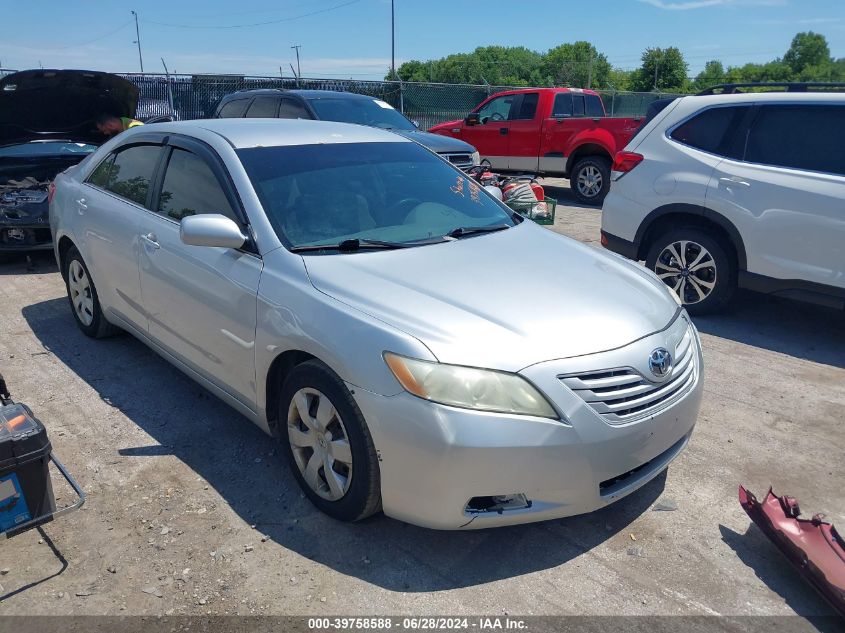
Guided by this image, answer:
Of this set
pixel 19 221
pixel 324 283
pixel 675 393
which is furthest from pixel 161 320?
pixel 19 221

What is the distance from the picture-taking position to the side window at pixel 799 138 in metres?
5.21

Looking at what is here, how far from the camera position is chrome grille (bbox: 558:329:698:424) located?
2.64 m

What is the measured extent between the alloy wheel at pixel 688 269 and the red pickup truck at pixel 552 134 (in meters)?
6.13

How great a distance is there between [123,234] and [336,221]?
1646 mm

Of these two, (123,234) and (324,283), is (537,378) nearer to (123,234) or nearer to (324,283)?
(324,283)

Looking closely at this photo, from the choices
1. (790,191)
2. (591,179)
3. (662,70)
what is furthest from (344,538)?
(662,70)

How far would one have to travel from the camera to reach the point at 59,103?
23.4 ft

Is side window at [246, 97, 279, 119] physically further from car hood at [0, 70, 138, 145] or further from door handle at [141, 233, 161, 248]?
door handle at [141, 233, 161, 248]

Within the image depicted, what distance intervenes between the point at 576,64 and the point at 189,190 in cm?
8506

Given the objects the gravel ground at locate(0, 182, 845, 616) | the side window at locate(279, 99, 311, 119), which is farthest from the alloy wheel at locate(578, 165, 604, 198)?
the gravel ground at locate(0, 182, 845, 616)

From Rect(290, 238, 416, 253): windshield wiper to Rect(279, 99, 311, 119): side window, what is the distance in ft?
22.1

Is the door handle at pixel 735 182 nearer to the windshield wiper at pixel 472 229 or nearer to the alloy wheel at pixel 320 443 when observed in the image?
the windshield wiper at pixel 472 229

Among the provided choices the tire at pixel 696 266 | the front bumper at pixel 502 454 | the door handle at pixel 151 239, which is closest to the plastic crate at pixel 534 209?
the tire at pixel 696 266

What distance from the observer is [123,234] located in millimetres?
4312
